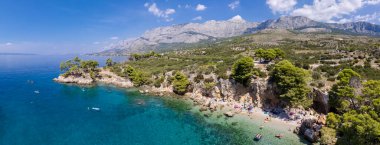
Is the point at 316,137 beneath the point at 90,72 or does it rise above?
beneath

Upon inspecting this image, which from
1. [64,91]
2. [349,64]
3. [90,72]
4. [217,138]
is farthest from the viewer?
[90,72]

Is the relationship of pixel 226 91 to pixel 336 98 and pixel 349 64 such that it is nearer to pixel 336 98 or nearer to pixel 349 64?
pixel 336 98

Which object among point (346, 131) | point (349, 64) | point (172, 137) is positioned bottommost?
point (172, 137)

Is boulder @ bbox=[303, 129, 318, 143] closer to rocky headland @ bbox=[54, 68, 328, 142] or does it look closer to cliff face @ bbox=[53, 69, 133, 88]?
rocky headland @ bbox=[54, 68, 328, 142]

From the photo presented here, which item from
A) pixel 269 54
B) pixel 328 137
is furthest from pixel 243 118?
pixel 269 54

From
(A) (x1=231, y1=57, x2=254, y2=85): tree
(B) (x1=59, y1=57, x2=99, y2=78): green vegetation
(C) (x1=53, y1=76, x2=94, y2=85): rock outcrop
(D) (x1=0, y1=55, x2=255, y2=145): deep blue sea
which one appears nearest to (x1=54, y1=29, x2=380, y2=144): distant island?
(A) (x1=231, y1=57, x2=254, y2=85): tree

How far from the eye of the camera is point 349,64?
5031cm

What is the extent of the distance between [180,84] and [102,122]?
2392 cm

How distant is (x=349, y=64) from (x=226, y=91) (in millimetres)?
27607

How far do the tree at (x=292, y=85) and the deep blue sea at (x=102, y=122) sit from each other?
12879mm

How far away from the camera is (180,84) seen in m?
60.2

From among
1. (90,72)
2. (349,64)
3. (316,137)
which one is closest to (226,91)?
(316,137)

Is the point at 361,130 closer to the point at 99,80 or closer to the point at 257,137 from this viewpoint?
the point at 257,137

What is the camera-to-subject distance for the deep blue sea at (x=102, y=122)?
33.4m
